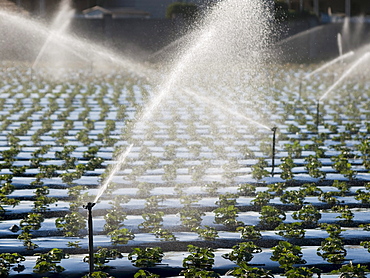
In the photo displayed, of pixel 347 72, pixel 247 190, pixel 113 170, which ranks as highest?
pixel 347 72

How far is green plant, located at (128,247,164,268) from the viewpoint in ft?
21.3

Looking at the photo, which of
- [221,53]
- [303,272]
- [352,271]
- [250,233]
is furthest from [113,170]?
[221,53]

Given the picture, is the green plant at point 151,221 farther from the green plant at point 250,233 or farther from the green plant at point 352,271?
the green plant at point 352,271

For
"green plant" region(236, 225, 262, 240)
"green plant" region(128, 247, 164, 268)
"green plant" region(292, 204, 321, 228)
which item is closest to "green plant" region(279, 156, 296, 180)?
"green plant" region(292, 204, 321, 228)

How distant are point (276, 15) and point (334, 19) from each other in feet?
12.5

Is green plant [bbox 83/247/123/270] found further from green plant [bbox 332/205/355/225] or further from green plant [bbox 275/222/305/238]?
green plant [bbox 332/205/355/225]

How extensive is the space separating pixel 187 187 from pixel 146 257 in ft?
10.5

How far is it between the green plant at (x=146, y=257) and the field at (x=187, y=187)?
1 cm

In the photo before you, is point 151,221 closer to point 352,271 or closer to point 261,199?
point 261,199

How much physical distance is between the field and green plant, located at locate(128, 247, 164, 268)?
0.01 meters

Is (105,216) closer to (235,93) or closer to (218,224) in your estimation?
(218,224)

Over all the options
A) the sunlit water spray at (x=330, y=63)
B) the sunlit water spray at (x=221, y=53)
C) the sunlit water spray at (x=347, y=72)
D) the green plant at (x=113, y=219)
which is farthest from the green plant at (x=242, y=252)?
the sunlit water spray at (x=330, y=63)

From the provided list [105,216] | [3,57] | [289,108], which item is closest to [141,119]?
[289,108]

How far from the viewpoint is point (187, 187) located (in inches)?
382
